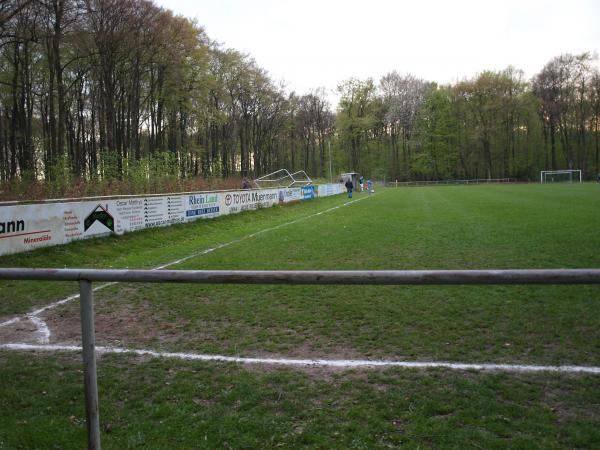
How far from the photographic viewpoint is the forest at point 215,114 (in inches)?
1160

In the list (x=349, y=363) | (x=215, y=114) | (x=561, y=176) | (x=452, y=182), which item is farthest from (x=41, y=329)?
(x=452, y=182)

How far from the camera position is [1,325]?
21.4 ft

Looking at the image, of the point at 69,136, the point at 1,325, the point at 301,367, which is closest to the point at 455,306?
the point at 301,367

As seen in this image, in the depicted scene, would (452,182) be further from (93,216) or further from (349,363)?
(349,363)

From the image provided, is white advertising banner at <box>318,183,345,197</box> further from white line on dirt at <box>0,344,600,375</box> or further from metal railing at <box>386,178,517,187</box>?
white line on dirt at <box>0,344,600,375</box>

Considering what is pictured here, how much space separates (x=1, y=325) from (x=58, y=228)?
7058 millimetres

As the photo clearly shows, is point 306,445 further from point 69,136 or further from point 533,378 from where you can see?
point 69,136

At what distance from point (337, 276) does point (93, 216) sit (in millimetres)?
13429

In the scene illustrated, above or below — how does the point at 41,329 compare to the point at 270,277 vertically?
below

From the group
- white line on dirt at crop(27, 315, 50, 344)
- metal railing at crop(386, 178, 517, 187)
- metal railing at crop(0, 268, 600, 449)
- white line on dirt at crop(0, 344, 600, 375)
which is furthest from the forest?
metal railing at crop(0, 268, 600, 449)

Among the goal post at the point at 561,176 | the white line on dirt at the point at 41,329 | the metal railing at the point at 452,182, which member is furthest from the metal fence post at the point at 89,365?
the metal railing at the point at 452,182

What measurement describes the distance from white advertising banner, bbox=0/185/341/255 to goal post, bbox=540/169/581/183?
6569 cm

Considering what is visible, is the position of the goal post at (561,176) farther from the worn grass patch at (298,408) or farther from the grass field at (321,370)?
the worn grass patch at (298,408)

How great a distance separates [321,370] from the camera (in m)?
4.56
